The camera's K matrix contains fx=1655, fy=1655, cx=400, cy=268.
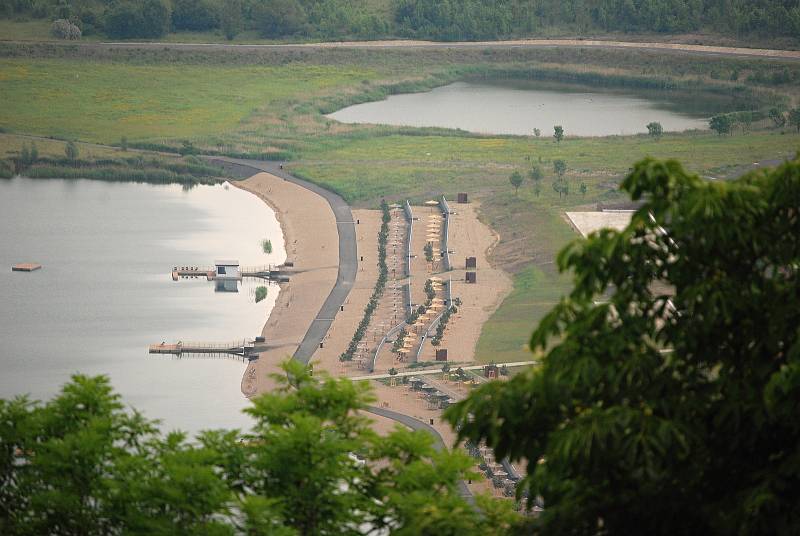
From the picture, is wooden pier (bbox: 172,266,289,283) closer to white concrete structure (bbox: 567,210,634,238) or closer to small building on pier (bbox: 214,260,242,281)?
small building on pier (bbox: 214,260,242,281)

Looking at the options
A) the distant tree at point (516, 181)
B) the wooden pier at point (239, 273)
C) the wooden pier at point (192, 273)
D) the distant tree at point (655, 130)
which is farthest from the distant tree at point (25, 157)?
the distant tree at point (655, 130)

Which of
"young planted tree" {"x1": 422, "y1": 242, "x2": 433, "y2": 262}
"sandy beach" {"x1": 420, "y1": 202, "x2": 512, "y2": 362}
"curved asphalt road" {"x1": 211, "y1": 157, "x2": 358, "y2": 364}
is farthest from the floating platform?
"sandy beach" {"x1": 420, "y1": 202, "x2": 512, "y2": 362}

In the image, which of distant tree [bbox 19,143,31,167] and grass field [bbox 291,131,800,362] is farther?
distant tree [bbox 19,143,31,167]

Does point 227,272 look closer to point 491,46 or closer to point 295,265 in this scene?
point 295,265

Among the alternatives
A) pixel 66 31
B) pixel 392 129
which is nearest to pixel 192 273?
pixel 392 129

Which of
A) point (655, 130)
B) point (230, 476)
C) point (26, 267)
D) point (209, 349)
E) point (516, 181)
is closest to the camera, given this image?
point (230, 476)
